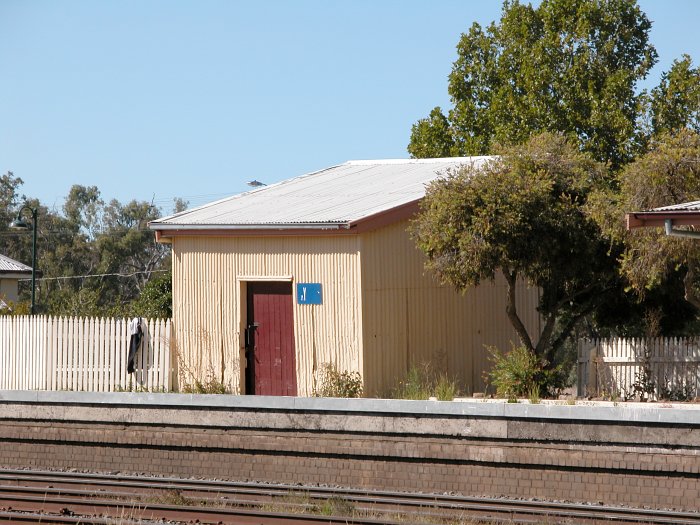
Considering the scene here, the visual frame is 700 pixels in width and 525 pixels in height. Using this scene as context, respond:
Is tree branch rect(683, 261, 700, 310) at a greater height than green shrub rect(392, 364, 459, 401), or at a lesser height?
greater

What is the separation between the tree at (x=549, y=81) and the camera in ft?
110

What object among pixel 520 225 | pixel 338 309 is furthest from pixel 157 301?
pixel 520 225

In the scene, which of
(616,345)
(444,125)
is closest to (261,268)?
(616,345)

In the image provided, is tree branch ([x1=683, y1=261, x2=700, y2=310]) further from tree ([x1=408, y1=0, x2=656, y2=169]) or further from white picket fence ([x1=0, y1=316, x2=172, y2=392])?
tree ([x1=408, y1=0, x2=656, y2=169])

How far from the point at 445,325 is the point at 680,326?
4059 millimetres

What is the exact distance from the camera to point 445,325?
62.5 ft

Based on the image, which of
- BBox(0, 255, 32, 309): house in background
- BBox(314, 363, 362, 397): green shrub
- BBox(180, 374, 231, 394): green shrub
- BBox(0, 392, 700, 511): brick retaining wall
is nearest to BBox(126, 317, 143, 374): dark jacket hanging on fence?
BBox(180, 374, 231, 394): green shrub

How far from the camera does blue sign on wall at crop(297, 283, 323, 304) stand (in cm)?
1741

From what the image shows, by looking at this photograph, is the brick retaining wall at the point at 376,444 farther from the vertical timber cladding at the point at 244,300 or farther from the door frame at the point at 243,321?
the door frame at the point at 243,321

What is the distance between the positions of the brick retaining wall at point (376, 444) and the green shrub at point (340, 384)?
257 centimetres

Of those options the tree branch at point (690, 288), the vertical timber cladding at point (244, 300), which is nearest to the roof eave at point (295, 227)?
the vertical timber cladding at point (244, 300)

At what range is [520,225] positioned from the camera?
1612 centimetres

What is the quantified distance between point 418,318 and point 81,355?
234 inches

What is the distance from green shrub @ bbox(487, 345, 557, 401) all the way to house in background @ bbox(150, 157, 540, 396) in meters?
1.89
